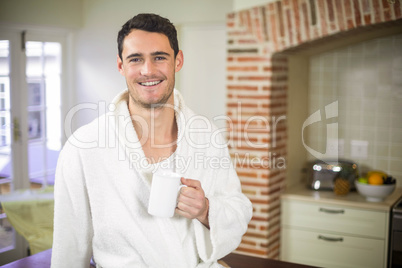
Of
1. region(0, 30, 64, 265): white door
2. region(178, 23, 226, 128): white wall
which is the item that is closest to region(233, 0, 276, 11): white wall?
region(178, 23, 226, 128): white wall

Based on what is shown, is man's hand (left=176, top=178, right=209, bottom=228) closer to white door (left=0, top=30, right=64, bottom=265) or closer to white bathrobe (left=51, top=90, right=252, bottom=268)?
white bathrobe (left=51, top=90, right=252, bottom=268)

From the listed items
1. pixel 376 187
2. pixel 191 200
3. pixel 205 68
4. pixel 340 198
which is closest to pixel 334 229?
pixel 340 198

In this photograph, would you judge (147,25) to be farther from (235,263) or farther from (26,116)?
(26,116)

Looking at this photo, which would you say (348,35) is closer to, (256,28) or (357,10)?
(357,10)

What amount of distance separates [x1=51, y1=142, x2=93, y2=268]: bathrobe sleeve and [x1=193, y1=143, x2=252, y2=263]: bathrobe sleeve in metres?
0.32

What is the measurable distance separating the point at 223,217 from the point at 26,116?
5.81 ft

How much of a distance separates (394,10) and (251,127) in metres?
0.99

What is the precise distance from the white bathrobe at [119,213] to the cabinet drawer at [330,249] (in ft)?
5.63

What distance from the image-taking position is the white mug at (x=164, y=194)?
1.32 metres

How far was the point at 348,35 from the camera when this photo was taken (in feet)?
9.81

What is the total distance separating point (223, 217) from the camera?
147cm

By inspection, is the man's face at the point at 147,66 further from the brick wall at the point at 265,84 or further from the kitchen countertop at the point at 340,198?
the kitchen countertop at the point at 340,198

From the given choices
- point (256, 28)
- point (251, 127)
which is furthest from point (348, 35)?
point (251, 127)

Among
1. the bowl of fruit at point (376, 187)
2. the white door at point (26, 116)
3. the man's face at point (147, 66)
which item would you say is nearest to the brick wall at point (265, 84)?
the bowl of fruit at point (376, 187)
